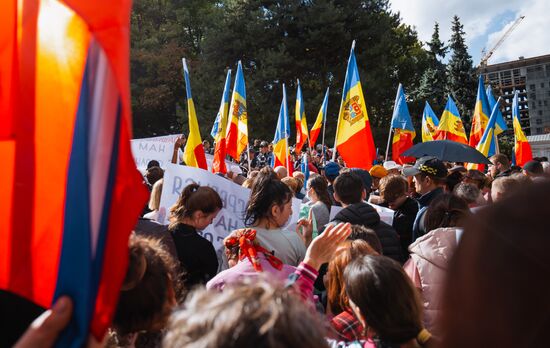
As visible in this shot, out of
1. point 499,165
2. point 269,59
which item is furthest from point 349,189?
point 269,59

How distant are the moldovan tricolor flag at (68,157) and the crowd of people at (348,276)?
115 millimetres

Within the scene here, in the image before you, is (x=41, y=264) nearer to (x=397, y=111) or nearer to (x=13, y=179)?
(x=13, y=179)

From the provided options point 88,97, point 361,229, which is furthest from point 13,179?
point 361,229

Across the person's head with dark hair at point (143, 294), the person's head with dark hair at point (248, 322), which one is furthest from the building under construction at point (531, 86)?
the person's head with dark hair at point (248, 322)

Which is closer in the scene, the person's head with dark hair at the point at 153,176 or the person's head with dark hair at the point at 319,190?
the person's head with dark hair at the point at 319,190

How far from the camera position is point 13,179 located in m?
1.52

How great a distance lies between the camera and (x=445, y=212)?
130 inches

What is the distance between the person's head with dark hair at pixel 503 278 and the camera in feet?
2.15

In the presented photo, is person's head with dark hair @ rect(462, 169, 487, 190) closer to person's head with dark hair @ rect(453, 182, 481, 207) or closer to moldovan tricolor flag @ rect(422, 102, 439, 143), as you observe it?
person's head with dark hair @ rect(453, 182, 481, 207)

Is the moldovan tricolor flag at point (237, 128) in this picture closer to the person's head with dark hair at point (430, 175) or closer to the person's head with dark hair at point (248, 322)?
the person's head with dark hair at point (430, 175)

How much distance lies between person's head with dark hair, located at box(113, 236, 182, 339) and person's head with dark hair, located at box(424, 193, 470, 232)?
205 centimetres

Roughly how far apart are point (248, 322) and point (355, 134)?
638cm

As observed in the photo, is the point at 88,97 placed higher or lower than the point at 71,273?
higher

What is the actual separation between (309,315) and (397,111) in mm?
10797
